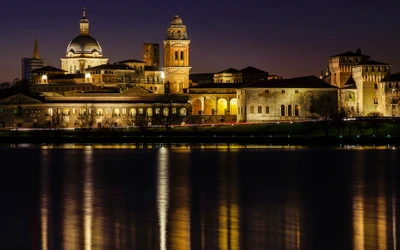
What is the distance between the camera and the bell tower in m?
116

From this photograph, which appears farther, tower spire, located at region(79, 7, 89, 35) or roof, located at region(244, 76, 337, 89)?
tower spire, located at region(79, 7, 89, 35)

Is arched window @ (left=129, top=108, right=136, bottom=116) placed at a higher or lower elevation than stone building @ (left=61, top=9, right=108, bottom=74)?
lower

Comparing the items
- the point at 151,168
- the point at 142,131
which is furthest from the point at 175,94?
the point at 151,168

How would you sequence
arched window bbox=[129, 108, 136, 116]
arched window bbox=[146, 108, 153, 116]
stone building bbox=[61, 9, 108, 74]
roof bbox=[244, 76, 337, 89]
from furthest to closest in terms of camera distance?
stone building bbox=[61, 9, 108, 74]
arched window bbox=[146, 108, 153, 116]
arched window bbox=[129, 108, 136, 116]
roof bbox=[244, 76, 337, 89]

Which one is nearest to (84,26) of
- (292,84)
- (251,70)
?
(251,70)

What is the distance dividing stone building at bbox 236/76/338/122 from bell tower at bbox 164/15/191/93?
16.7 m

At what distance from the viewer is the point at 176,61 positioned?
116250 millimetres

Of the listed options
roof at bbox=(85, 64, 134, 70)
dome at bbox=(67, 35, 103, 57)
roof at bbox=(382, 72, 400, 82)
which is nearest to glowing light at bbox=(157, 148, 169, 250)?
roof at bbox=(382, 72, 400, 82)

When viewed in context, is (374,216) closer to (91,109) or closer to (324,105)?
(324,105)

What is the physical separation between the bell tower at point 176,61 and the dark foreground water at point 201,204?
235ft

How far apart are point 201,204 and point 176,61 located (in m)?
90.9

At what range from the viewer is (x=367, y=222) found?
2217 centimetres

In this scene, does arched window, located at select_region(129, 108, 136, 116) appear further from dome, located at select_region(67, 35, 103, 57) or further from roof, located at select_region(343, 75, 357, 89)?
roof, located at select_region(343, 75, 357, 89)

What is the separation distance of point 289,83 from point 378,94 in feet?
35.2
